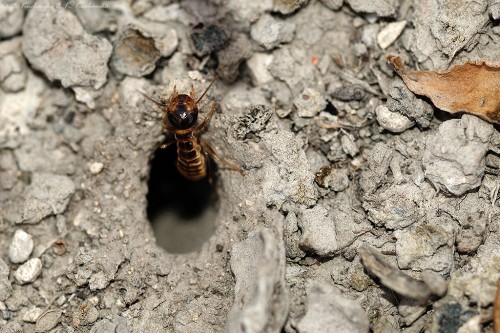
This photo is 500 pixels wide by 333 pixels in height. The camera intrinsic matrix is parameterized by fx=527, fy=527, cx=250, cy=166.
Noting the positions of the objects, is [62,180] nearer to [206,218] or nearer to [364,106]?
[206,218]

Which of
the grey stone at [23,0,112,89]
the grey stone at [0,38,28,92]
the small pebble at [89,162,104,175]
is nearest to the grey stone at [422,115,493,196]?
the small pebble at [89,162,104,175]

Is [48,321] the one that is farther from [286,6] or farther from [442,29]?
[442,29]

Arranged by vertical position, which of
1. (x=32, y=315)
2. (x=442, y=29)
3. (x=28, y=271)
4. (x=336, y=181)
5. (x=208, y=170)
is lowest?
(x=32, y=315)

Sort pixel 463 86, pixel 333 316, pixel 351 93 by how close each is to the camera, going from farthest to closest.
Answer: pixel 351 93, pixel 463 86, pixel 333 316

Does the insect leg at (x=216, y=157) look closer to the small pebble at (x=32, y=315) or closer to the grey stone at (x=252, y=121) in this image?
the grey stone at (x=252, y=121)

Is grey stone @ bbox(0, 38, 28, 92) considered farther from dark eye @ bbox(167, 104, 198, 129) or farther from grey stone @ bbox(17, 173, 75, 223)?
dark eye @ bbox(167, 104, 198, 129)

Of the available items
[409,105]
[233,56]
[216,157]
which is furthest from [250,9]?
[409,105]

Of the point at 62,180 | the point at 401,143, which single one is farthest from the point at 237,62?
the point at 62,180
